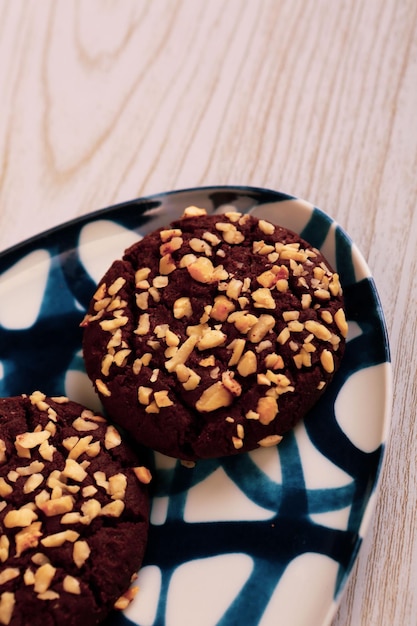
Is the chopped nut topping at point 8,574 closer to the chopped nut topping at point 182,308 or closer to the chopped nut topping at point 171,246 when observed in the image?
the chopped nut topping at point 182,308

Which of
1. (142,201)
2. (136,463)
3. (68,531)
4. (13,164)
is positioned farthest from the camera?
(13,164)

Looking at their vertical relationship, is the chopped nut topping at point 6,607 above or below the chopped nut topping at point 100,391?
below

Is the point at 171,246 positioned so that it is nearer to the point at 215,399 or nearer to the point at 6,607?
the point at 215,399

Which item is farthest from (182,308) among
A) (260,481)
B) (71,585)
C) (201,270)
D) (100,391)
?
(71,585)

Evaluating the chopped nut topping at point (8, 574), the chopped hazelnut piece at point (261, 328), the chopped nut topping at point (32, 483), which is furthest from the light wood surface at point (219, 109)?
the chopped nut topping at point (8, 574)

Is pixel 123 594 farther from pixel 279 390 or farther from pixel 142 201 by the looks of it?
pixel 142 201

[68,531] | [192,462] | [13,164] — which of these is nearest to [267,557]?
[192,462]
